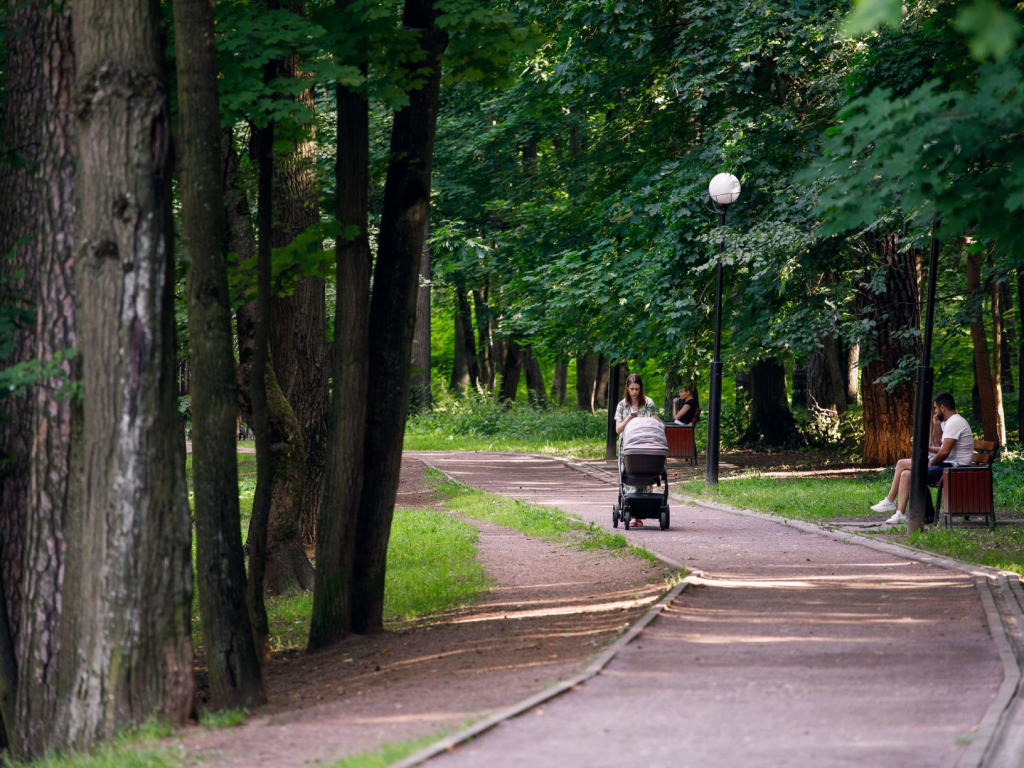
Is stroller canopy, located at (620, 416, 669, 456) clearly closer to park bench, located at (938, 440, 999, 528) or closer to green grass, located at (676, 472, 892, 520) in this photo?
green grass, located at (676, 472, 892, 520)

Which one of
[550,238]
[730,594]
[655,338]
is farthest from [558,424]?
[730,594]

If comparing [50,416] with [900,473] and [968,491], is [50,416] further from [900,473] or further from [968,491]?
[900,473]

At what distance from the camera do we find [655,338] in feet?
74.7

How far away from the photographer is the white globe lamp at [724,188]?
60.3 feet

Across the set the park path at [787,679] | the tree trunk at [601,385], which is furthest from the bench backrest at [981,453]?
the tree trunk at [601,385]

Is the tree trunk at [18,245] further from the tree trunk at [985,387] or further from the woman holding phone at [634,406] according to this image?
the tree trunk at [985,387]

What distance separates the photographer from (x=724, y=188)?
60.4 feet

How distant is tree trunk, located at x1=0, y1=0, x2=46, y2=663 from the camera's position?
8234 millimetres

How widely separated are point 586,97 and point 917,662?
Answer: 60.6ft

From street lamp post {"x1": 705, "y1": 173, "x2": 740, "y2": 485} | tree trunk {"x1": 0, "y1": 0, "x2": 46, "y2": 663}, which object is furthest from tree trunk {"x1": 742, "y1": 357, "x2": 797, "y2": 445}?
tree trunk {"x1": 0, "y1": 0, "x2": 46, "y2": 663}

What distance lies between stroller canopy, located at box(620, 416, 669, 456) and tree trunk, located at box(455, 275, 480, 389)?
2549cm

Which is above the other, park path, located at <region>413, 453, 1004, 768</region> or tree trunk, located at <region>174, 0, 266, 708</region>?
tree trunk, located at <region>174, 0, 266, 708</region>

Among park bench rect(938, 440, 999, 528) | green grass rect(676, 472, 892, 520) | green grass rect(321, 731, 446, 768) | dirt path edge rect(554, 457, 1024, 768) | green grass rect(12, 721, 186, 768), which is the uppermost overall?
park bench rect(938, 440, 999, 528)

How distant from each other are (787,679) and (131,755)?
369 centimetres
